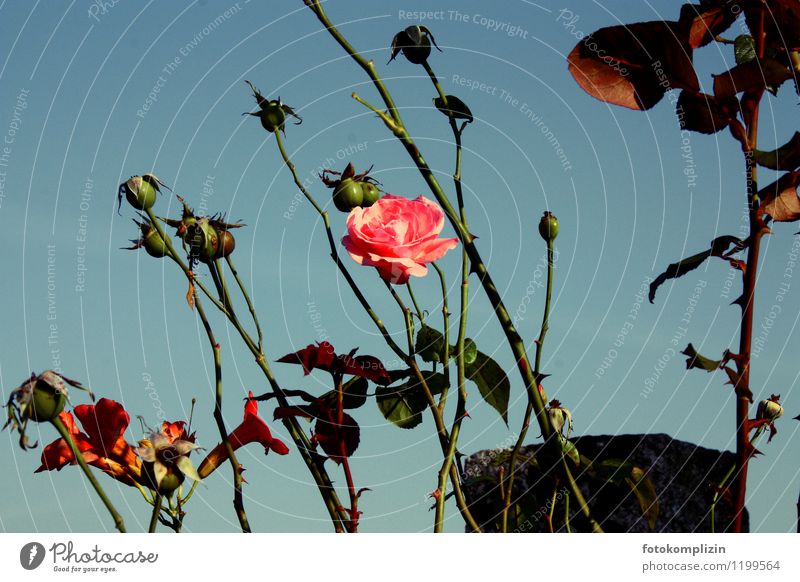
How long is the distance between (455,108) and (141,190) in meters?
0.50

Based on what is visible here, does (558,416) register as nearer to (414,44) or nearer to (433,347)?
(433,347)

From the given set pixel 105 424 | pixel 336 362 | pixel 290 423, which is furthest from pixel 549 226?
pixel 105 424

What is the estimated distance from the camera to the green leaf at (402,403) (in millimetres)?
1375

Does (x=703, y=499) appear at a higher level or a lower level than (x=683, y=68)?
lower

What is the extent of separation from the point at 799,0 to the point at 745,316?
471mm

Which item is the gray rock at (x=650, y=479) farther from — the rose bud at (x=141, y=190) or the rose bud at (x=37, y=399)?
the rose bud at (x=37, y=399)

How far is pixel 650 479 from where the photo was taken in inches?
68.2

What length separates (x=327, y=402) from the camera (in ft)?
4.40

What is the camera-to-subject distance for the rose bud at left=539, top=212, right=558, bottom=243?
1.44m

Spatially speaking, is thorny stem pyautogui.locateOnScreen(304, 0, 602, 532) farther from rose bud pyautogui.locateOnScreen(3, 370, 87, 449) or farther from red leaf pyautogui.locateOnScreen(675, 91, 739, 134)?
rose bud pyautogui.locateOnScreen(3, 370, 87, 449)
